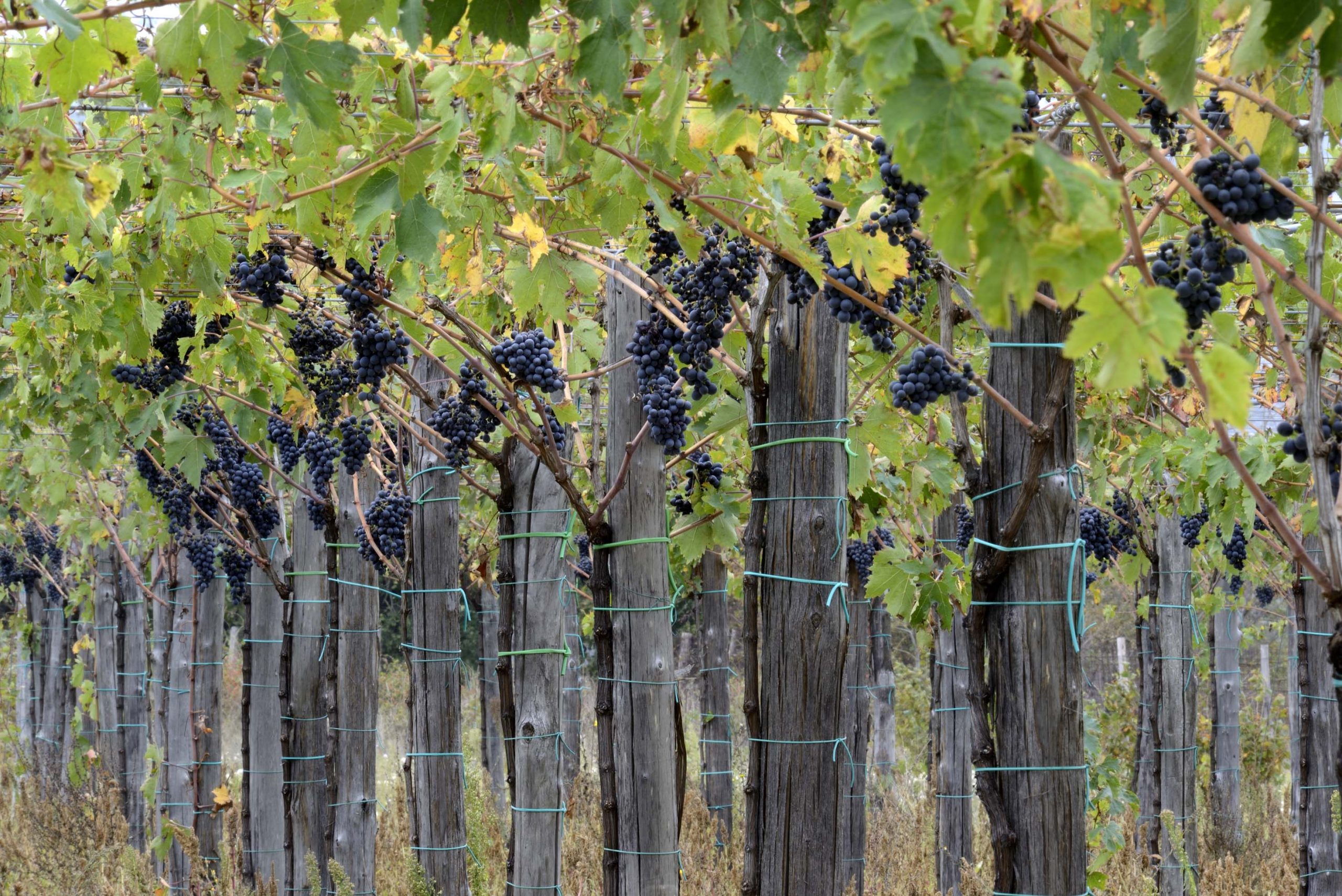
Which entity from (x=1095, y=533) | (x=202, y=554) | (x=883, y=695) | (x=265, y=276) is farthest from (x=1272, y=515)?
(x=883, y=695)

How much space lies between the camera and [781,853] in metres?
3.26

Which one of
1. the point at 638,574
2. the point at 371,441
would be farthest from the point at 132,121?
the point at 638,574

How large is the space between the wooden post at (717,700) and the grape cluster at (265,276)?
5.35 metres

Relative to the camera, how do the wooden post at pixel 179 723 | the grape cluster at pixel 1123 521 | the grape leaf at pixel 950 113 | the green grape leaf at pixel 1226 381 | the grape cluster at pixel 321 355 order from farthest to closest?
the wooden post at pixel 179 723, the grape cluster at pixel 1123 521, the grape cluster at pixel 321 355, the green grape leaf at pixel 1226 381, the grape leaf at pixel 950 113

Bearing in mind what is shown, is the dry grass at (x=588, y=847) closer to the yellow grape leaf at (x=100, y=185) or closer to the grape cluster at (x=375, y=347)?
the grape cluster at (x=375, y=347)

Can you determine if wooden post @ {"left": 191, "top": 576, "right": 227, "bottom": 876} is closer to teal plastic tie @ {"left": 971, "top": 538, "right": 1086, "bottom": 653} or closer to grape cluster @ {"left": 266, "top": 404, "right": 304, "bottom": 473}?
grape cluster @ {"left": 266, "top": 404, "right": 304, "bottom": 473}

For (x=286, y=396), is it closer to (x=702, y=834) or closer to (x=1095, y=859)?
(x=702, y=834)

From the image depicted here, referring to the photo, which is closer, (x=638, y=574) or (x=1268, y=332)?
(x=638, y=574)

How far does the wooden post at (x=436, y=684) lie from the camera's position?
5254 millimetres

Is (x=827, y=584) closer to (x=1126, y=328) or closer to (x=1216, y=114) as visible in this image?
(x=1216, y=114)

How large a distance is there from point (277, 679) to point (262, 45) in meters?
5.98

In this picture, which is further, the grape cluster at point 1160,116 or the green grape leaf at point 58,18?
the grape cluster at point 1160,116

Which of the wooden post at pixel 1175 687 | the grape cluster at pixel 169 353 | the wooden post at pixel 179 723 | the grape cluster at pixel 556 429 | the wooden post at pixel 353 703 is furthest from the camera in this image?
the wooden post at pixel 179 723

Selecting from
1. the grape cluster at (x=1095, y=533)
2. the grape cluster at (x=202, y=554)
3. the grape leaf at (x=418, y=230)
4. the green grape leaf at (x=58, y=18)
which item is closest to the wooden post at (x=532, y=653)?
the grape leaf at (x=418, y=230)
